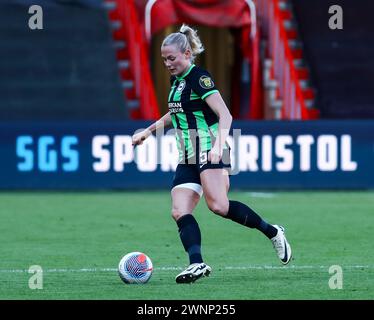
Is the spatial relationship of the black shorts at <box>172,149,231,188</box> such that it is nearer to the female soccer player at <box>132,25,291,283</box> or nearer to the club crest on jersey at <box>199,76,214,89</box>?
the female soccer player at <box>132,25,291,283</box>

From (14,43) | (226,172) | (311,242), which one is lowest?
(311,242)

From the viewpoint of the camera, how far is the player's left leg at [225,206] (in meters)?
10.0

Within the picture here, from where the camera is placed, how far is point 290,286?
9.65m

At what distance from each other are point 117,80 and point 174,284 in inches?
500

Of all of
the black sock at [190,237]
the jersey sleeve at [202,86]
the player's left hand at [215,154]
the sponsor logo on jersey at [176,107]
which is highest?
the jersey sleeve at [202,86]

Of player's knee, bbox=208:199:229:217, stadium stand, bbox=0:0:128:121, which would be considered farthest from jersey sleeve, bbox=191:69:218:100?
stadium stand, bbox=0:0:128:121

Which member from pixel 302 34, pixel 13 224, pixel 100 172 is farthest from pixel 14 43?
pixel 13 224

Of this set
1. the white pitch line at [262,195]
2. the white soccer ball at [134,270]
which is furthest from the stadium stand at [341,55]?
the white soccer ball at [134,270]

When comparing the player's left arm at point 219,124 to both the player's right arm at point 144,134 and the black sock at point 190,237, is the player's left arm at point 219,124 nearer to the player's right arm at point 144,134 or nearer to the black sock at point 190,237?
the black sock at point 190,237

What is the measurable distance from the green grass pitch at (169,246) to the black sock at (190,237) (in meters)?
0.21

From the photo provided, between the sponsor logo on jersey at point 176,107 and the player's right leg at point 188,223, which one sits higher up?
the sponsor logo on jersey at point 176,107

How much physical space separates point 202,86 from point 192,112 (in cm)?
24

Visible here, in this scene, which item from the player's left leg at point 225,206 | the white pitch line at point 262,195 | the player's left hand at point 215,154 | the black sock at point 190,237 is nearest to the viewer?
the player's left hand at point 215,154

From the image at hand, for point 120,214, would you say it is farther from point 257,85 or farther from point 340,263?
point 257,85
